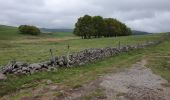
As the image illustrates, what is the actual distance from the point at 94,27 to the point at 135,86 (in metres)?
106

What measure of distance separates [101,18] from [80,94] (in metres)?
112

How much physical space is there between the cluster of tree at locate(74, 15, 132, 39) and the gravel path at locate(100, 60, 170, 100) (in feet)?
323

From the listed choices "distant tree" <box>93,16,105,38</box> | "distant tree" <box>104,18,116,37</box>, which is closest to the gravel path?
"distant tree" <box>93,16,105,38</box>

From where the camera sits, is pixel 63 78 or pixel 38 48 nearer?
pixel 63 78

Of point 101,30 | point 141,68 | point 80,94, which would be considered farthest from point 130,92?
point 101,30

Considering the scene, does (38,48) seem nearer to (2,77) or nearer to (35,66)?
(35,66)

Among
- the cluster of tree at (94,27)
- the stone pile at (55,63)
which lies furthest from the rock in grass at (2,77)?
the cluster of tree at (94,27)

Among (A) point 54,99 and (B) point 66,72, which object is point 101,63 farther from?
(A) point 54,99

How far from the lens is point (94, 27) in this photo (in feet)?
407

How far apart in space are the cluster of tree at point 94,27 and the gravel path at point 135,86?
323 feet

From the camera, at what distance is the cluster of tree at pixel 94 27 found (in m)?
122

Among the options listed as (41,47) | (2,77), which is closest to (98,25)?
(41,47)

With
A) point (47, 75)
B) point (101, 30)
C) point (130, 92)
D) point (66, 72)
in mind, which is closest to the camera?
point (130, 92)

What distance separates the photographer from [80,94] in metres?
16.4
